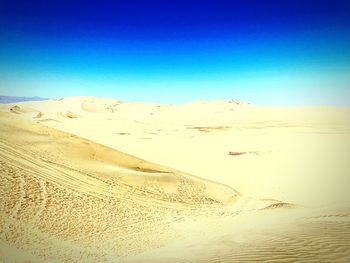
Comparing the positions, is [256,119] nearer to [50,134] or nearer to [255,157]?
[255,157]

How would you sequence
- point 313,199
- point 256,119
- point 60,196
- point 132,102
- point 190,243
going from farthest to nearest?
point 132,102 → point 256,119 → point 313,199 → point 60,196 → point 190,243

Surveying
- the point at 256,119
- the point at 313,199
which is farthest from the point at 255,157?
the point at 256,119

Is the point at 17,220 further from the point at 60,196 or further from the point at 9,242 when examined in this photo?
the point at 60,196

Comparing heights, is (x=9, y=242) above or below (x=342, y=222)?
below

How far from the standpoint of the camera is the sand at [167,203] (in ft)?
24.0

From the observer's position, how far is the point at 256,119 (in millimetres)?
41656

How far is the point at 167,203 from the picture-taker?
12.4 m

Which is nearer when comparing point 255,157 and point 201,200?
point 201,200

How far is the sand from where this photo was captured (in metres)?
7.31

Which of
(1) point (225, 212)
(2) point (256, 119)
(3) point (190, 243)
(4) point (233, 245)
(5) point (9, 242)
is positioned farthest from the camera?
(2) point (256, 119)

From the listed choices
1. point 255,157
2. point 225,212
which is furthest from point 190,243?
point 255,157

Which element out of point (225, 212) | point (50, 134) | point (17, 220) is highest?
point (50, 134)

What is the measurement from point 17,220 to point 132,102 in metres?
74.9

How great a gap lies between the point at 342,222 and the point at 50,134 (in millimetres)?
14290
